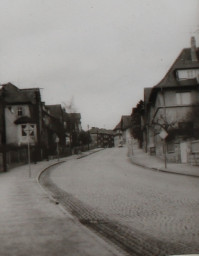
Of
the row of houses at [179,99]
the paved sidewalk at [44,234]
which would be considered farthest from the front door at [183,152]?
the paved sidewalk at [44,234]

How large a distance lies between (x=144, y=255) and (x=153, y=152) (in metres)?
44.8

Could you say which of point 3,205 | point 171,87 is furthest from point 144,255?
point 171,87

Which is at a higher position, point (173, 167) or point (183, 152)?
point (183, 152)

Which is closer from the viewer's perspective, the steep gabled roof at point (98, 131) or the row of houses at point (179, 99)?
the row of houses at point (179, 99)

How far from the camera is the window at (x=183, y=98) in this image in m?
43.3

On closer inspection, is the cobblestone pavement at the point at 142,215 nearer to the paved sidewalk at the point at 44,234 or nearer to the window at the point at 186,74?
the paved sidewalk at the point at 44,234

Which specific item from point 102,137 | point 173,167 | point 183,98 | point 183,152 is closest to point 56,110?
point 183,98

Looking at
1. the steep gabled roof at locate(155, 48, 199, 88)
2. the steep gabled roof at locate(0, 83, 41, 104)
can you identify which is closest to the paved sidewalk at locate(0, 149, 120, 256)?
the steep gabled roof at locate(155, 48, 199, 88)

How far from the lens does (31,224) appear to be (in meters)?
9.79

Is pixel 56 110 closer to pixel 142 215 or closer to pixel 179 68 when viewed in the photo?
pixel 179 68

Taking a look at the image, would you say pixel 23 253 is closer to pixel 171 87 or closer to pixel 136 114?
pixel 171 87

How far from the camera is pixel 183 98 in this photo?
142 ft

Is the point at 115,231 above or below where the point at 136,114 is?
below

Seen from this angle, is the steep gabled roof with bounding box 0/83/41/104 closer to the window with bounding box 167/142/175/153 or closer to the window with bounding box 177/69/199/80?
the window with bounding box 177/69/199/80
